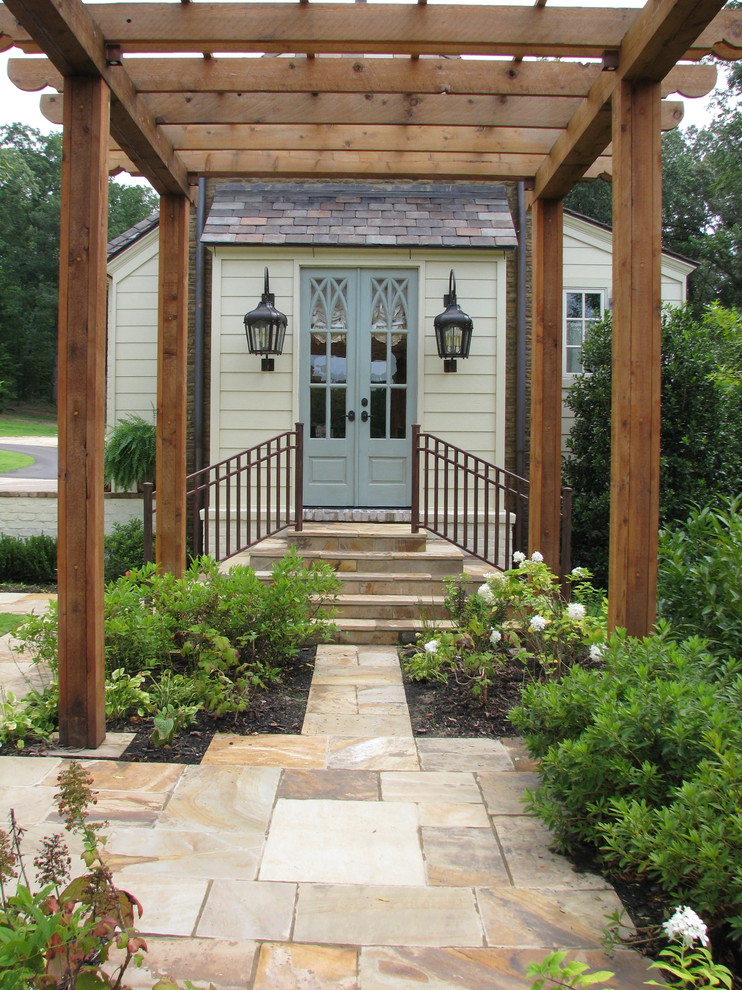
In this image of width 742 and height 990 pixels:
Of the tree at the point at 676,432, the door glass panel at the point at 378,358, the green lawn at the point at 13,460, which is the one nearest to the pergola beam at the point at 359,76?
the tree at the point at 676,432

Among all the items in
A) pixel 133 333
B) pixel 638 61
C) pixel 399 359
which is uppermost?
pixel 638 61

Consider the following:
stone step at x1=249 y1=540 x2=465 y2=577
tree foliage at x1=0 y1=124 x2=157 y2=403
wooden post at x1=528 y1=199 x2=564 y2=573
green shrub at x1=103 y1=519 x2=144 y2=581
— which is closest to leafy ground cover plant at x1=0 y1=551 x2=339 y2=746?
stone step at x1=249 y1=540 x2=465 y2=577

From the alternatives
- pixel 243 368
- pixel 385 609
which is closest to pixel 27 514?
pixel 243 368

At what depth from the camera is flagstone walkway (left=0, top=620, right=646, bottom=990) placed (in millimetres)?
1912

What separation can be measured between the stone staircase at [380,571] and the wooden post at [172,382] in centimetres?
77

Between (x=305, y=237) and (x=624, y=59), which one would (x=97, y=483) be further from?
(x=305, y=237)

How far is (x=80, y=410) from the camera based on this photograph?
3209 millimetres

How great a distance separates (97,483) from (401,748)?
1714 mm

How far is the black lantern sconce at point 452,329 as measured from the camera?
7098 millimetres

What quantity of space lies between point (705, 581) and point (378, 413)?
15.0ft

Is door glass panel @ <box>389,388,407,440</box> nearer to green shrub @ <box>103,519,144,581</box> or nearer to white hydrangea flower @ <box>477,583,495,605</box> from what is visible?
green shrub @ <box>103,519,144,581</box>

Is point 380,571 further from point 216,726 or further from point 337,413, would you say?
point 216,726

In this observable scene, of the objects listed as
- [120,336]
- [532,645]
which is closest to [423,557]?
[532,645]

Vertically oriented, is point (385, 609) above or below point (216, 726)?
above
